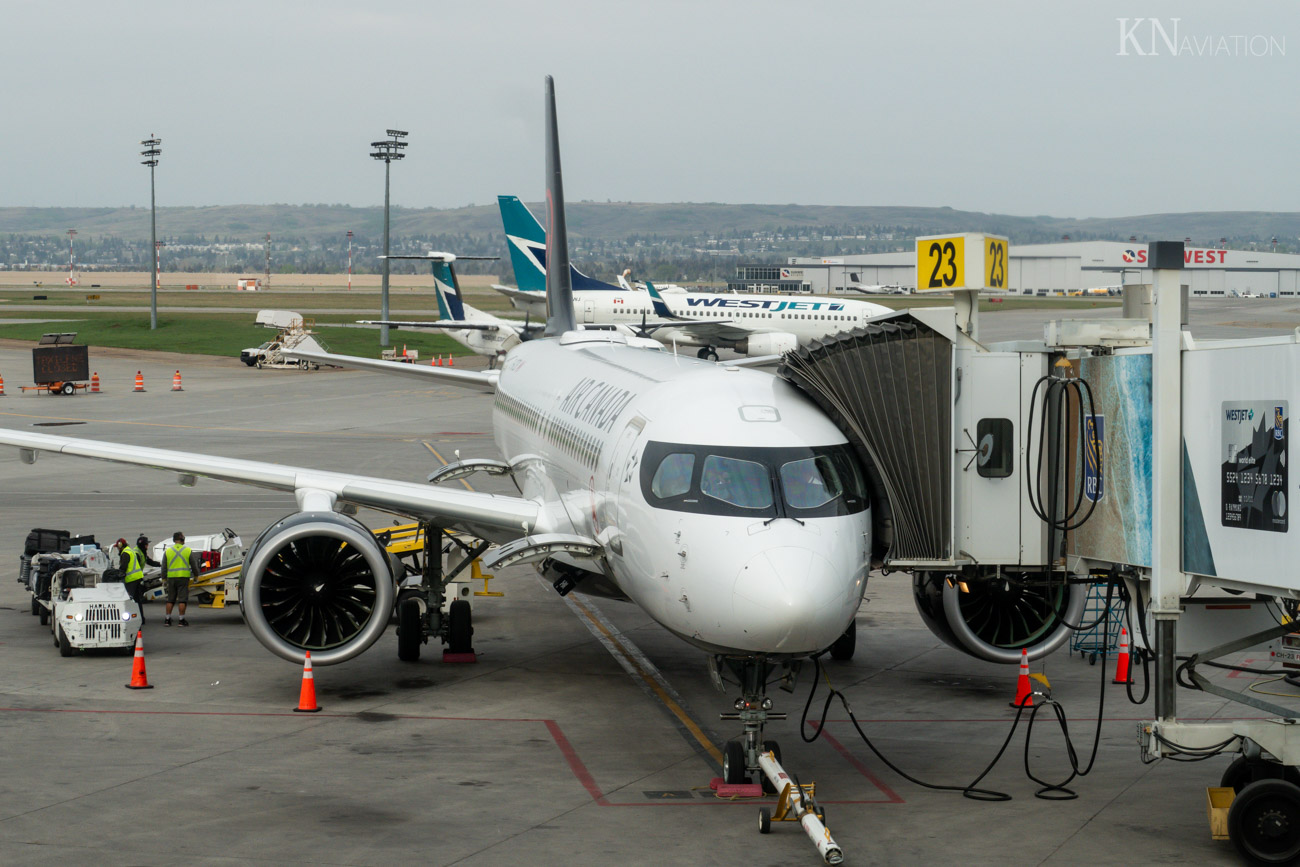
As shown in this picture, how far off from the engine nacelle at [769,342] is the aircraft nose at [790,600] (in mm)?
57897

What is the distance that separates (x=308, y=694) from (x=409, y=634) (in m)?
3.16

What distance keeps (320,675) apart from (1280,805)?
41.8 feet

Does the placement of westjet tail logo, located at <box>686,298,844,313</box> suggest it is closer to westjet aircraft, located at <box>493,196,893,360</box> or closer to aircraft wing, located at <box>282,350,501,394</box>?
westjet aircraft, located at <box>493,196,893,360</box>

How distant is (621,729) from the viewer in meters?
16.8

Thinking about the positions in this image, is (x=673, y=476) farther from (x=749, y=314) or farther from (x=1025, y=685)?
(x=749, y=314)

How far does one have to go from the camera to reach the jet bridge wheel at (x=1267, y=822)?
12242mm

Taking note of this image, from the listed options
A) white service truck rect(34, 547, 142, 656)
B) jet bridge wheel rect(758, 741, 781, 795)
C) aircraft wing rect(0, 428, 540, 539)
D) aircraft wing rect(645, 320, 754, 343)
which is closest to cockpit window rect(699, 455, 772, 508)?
jet bridge wheel rect(758, 741, 781, 795)

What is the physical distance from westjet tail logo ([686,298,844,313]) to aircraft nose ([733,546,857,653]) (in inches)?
2507

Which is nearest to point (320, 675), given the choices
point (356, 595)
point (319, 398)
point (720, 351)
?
point (356, 595)

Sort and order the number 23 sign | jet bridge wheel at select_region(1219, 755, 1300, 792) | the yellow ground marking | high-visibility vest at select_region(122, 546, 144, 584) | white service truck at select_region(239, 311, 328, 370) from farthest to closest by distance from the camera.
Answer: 1. white service truck at select_region(239, 311, 328, 370)
2. high-visibility vest at select_region(122, 546, 144, 584)
3. the yellow ground marking
4. the number 23 sign
5. jet bridge wheel at select_region(1219, 755, 1300, 792)

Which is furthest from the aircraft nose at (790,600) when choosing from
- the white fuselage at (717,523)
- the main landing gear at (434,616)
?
the main landing gear at (434,616)

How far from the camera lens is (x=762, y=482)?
1386 cm

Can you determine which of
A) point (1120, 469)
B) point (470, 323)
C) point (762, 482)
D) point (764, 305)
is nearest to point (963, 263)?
point (1120, 469)

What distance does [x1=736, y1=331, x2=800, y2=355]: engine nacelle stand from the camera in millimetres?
71812
